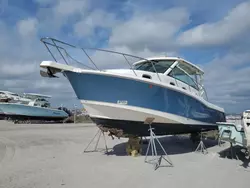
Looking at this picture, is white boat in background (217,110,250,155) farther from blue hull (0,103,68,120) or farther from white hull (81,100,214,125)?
blue hull (0,103,68,120)

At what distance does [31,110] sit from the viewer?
26.4 m

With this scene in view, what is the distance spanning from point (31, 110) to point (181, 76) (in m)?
20.0

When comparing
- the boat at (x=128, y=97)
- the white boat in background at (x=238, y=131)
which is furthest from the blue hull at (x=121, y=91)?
the white boat in background at (x=238, y=131)

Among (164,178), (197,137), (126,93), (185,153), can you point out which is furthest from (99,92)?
(197,137)

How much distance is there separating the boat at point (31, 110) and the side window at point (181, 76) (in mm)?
19632

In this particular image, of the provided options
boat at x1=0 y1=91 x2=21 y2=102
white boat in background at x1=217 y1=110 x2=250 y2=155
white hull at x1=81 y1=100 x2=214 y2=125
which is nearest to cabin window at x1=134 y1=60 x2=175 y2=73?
white hull at x1=81 y1=100 x2=214 y2=125

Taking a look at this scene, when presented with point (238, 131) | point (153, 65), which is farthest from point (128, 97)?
point (238, 131)

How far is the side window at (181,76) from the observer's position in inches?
388

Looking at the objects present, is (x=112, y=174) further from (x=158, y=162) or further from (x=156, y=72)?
(x=156, y=72)

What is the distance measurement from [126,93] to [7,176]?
3.98 m

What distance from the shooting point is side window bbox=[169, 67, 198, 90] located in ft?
32.3

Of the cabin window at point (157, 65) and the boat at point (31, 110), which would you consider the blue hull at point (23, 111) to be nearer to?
the boat at point (31, 110)

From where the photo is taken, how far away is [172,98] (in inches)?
347

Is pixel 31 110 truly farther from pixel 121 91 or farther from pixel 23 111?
pixel 121 91
